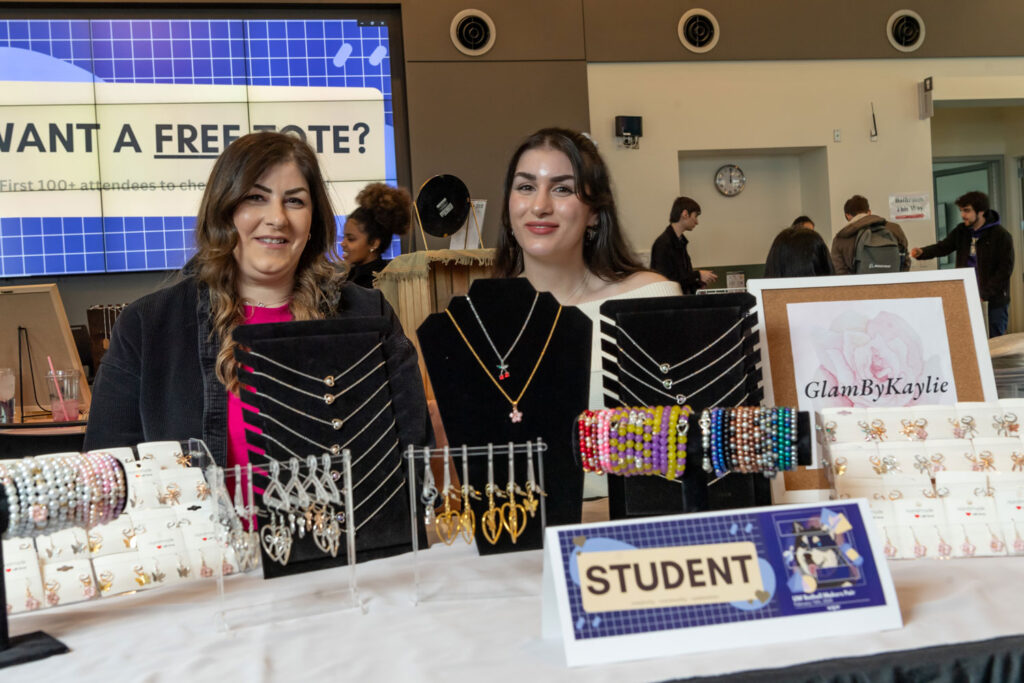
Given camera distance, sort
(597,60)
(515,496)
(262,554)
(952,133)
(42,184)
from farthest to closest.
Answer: (952,133)
(597,60)
(42,184)
(515,496)
(262,554)

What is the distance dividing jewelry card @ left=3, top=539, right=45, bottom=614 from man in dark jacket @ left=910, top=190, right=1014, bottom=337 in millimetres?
7494

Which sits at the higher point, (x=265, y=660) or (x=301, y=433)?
(x=301, y=433)

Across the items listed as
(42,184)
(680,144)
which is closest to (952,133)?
(680,144)

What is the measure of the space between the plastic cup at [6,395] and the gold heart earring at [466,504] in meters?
2.18

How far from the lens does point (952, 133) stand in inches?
418

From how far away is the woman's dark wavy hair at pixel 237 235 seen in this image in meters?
1.55

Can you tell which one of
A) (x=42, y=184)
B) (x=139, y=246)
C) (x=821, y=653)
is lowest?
(x=821, y=653)

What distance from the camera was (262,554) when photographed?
1.14m

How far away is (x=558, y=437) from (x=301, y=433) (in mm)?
353

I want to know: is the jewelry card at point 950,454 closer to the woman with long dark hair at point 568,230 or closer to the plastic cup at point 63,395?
the woman with long dark hair at point 568,230

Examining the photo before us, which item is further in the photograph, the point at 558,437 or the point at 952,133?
the point at 952,133

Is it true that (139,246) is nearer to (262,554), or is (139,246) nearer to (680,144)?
(680,144)

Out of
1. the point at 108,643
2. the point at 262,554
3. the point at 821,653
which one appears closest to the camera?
the point at 821,653

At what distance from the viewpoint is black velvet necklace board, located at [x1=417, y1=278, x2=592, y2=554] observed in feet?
4.23
